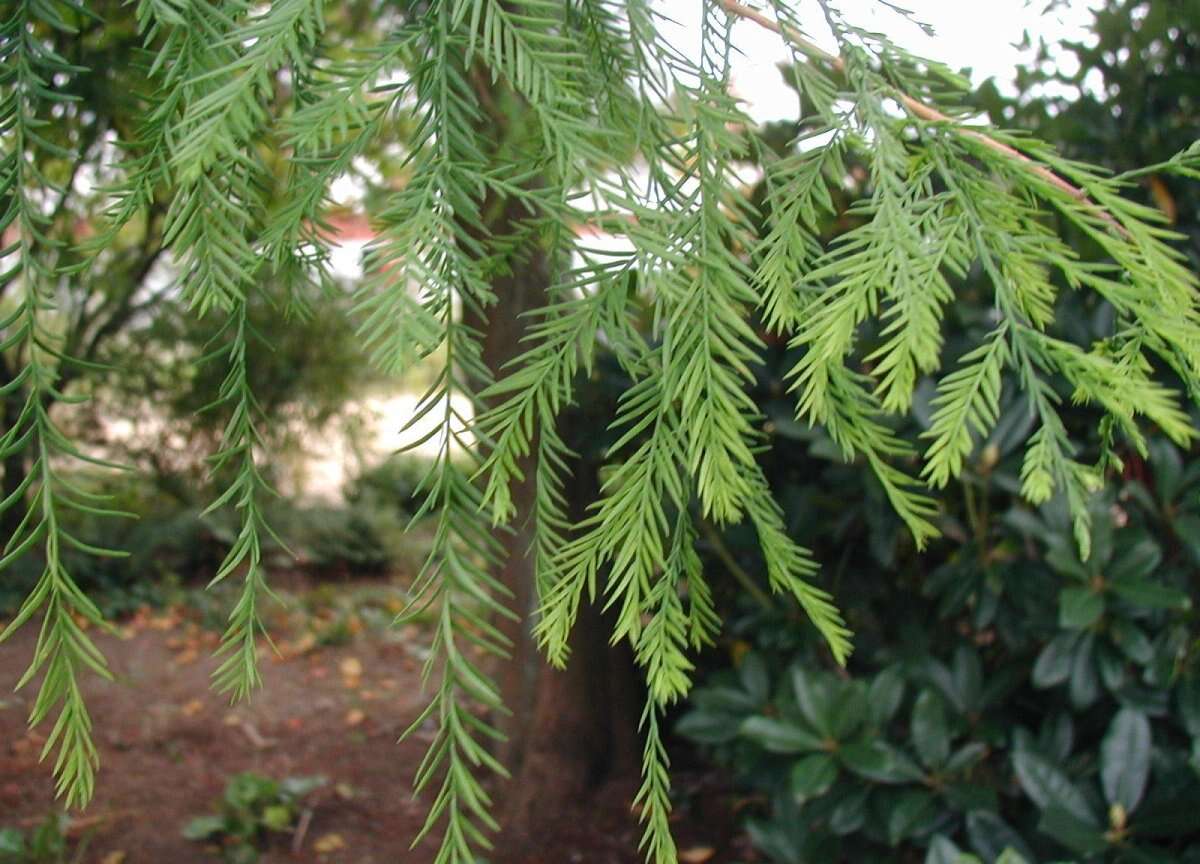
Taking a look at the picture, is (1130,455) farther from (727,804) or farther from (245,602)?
(245,602)

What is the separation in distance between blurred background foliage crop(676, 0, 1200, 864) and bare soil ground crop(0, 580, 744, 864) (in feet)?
2.00

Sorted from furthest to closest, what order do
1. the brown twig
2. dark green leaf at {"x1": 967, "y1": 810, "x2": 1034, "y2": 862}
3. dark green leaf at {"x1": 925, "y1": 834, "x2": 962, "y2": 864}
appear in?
dark green leaf at {"x1": 967, "y1": 810, "x2": 1034, "y2": 862}
dark green leaf at {"x1": 925, "y1": 834, "x2": 962, "y2": 864}
the brown twig

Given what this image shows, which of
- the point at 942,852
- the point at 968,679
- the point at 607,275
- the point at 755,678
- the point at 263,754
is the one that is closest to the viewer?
the point at 607,275

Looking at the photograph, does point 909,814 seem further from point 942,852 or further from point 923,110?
point 923,110

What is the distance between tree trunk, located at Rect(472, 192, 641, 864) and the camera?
9.51 feet

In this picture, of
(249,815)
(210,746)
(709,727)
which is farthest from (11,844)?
(709,727)

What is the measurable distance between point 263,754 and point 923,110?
317 centimetres

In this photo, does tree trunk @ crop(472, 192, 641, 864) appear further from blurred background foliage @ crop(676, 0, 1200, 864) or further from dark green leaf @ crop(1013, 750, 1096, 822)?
dark green leaf @ crop(1013, 750, 1096, 822)

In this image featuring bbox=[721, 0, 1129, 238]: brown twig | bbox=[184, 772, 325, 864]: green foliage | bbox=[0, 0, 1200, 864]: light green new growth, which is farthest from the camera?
bbox=[184, 772, 325, 864]: green foliage

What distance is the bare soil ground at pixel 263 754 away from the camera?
2.88 meters

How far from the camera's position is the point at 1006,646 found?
2576 mm

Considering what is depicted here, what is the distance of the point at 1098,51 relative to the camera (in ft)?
8.95

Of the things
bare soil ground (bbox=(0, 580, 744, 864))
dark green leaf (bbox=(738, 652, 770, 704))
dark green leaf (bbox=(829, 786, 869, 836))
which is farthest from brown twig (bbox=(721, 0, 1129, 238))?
bare soil ground (bbox=(0, 580, 744, 864))

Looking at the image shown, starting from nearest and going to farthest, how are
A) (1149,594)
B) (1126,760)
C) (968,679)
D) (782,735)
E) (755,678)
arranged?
(1126,760), (1149,594), (782,735), (968,679), (755,678)
